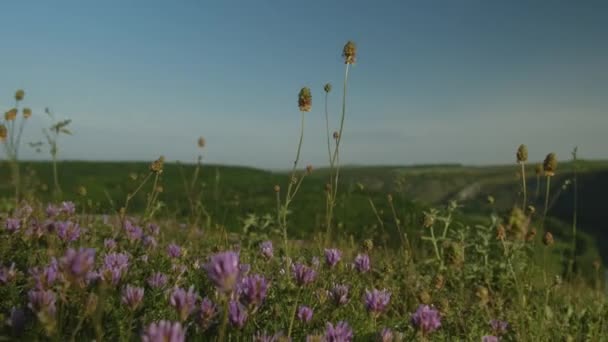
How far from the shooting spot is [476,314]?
433 cm

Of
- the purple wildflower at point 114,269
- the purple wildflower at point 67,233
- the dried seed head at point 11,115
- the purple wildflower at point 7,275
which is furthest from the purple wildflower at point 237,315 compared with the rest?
the dried seed head at point 11,115

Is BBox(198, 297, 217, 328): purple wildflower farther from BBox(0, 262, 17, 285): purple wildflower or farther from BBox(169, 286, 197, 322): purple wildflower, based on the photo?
BBox(0, 262, 17, 285): purple wildflower

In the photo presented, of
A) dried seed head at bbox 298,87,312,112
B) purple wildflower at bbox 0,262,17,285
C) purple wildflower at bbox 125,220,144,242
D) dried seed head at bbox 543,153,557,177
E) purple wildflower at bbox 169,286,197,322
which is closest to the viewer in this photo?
purple wildflower at bbox 169,286,197,322

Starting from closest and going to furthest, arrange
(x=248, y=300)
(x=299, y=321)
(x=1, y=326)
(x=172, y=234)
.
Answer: (x=248, y=300) < (x=1, y=326) < (x=299, y=321) < (x=172, y=234)

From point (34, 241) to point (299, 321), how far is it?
7.61ft

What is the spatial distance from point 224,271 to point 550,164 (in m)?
3.00

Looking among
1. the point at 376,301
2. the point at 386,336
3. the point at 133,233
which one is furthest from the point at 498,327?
the point at 133,233

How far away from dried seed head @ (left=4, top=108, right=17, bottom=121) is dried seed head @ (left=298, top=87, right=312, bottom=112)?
3559 millimetres

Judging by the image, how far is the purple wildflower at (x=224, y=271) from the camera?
4.97ft

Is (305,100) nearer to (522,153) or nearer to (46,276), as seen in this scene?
(522,153)

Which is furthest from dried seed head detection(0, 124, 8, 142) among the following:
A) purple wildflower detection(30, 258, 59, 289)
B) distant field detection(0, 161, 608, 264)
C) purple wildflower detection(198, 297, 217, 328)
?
purple wildflower detection(198, 297, 217, 328)

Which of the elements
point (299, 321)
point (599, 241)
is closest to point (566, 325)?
point (299, 321)

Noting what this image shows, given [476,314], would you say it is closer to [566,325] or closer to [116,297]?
[566,325]

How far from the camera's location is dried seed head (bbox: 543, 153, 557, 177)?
146 inches
